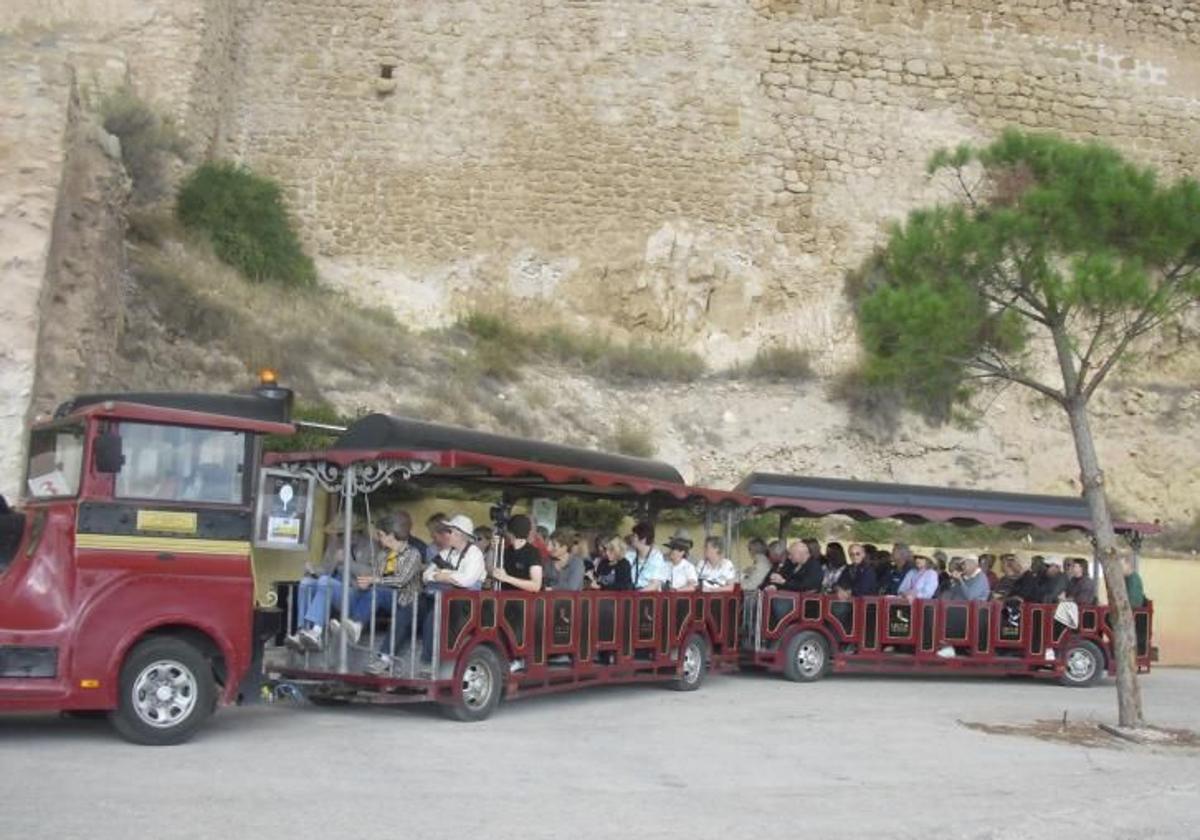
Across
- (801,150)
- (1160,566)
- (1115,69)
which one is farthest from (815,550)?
(1115,69)

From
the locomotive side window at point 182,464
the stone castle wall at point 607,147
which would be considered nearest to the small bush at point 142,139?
the stone castle wall at point 607,147

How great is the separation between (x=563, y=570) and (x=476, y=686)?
2.16 m

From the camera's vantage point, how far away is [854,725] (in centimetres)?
1249

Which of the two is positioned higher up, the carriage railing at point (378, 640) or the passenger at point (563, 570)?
the passenger at point (563, 570)

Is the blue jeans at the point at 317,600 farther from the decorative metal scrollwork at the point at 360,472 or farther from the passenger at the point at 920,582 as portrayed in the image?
the passenger at the point at 920,582

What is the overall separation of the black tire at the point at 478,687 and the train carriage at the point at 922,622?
515 centimetres

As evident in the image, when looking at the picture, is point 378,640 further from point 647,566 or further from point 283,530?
point 647,566

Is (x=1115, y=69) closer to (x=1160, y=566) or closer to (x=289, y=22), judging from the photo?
(x=1160, y=566)

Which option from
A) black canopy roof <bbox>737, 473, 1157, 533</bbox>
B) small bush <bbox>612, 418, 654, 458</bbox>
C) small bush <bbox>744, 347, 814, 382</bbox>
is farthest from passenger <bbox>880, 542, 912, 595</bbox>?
small bush <bbox>744, 347, 814, 382</bbox>

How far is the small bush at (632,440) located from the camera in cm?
2419

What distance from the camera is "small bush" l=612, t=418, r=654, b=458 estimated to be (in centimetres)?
2419

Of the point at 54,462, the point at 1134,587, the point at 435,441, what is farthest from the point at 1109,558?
the point at 54,462

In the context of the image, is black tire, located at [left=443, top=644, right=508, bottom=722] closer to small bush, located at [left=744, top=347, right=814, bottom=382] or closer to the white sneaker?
the white sneaker

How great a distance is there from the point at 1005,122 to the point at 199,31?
52.6ft
